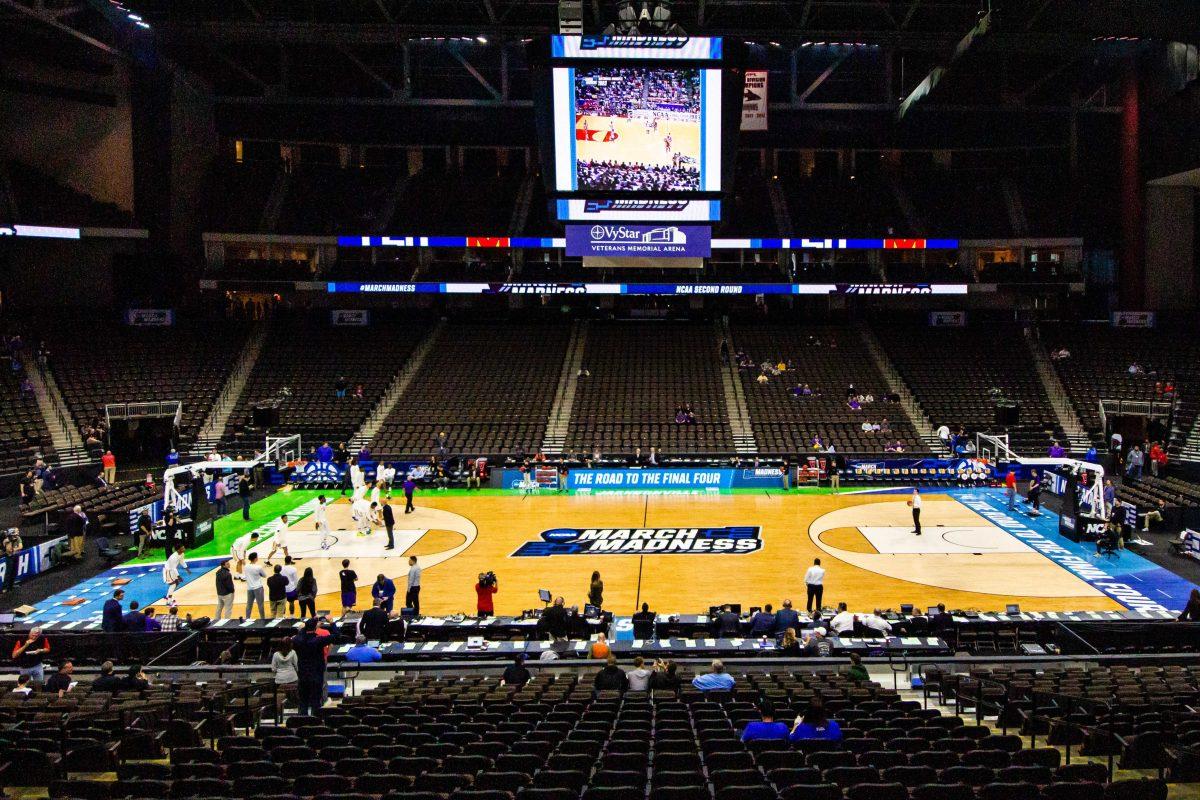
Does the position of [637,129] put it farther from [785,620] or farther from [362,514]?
[785,620]

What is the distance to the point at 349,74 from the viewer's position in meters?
47.6

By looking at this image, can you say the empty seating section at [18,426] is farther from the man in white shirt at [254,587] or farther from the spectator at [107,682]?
the spectator at [107,682]

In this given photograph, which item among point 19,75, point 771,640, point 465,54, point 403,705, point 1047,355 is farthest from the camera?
point 465,54

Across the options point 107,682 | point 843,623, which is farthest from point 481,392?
point 107,682

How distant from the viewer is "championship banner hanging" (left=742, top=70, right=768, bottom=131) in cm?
4344

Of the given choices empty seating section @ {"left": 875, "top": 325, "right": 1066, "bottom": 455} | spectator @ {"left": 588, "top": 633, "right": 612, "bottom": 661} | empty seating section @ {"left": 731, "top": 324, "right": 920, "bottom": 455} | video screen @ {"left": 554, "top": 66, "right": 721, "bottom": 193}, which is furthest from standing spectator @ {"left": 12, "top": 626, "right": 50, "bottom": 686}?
empty seating section @ {"left": 875, "top": 325, "right": 1066, "bottom": 455}

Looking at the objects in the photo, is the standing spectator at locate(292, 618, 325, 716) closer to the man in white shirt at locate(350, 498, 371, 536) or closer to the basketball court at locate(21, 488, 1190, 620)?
the basketball court at locate(21, 488, 1190, 620)

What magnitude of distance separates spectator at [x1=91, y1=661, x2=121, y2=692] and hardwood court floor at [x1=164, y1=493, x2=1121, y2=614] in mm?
7259

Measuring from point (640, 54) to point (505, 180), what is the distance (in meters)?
26.2

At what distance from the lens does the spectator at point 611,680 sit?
A: 12.5 meters

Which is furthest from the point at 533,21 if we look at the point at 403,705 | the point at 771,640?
the point at 403,705

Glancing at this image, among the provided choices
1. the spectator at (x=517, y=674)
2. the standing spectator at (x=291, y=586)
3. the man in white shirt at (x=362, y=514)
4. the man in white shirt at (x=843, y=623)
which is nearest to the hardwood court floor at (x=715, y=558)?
the man in white shirt at (x=362, y=514)

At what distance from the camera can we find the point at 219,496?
29.7m

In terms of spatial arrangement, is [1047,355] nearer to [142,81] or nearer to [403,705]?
[403,705]
